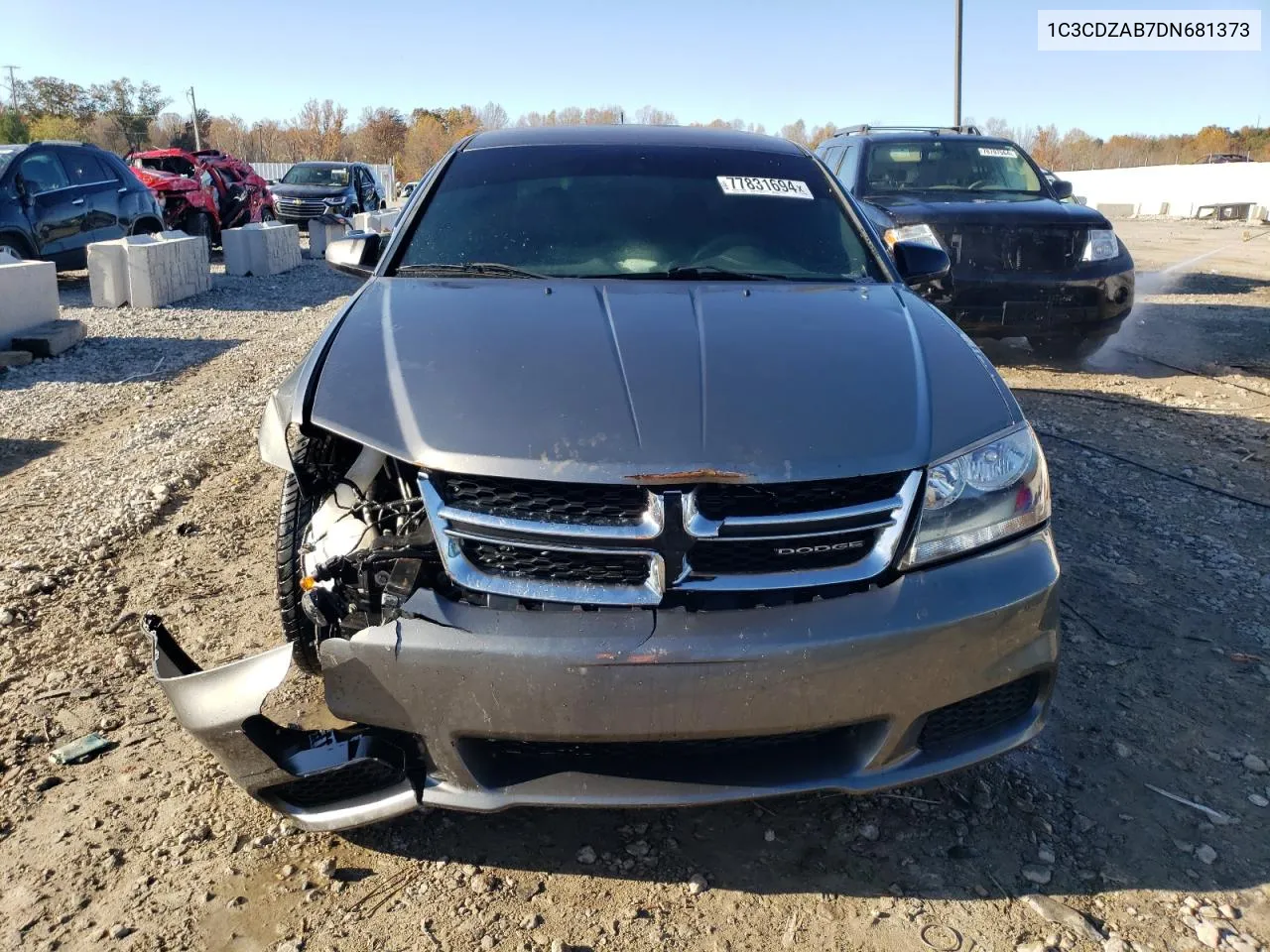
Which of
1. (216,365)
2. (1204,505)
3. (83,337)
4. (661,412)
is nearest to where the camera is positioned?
(661,412)

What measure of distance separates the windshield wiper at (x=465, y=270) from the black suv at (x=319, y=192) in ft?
66.7

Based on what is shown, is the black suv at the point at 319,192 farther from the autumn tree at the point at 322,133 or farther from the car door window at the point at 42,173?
the autumn tree at the point at 322,133

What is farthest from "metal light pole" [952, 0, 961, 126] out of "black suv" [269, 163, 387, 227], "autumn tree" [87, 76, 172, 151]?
"autumn tree" [87, 76, 172, 151]

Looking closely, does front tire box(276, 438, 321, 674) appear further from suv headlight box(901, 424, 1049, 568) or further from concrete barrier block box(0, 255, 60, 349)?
concrete barrier block box(0, 255, 60, 349)

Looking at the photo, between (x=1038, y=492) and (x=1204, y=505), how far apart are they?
2.96 m

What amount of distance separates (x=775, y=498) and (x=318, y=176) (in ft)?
77.8

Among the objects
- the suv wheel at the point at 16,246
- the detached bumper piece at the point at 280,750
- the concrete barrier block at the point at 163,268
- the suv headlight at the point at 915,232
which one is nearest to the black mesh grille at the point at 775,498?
the detached bumper piece at the point at 280,750

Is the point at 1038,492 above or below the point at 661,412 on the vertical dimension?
below

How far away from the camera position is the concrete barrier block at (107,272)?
36.0 feet

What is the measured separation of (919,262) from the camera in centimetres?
366

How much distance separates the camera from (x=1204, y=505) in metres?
4.68

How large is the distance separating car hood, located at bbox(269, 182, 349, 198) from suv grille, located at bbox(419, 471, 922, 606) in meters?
22.4

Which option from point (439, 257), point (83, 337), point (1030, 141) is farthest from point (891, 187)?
point (1030, 141)

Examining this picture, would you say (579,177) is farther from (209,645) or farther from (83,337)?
(83,337)
